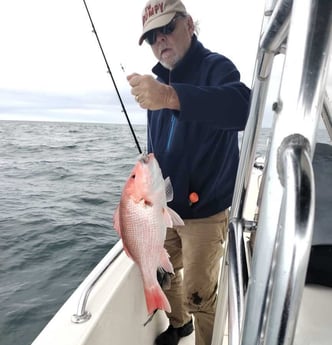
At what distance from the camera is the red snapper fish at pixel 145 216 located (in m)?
1.08

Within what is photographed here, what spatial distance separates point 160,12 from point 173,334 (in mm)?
1658

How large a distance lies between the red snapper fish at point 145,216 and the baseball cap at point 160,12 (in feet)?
2.39

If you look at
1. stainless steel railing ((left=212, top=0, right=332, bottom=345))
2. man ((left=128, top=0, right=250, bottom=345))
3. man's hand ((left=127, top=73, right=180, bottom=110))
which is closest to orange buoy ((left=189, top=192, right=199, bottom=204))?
man ((left=128, top=0, right=250, bottom=345))

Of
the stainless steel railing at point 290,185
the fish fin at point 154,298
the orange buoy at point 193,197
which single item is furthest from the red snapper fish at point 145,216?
the stainless steel railing at point 290,185

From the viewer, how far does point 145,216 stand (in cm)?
109

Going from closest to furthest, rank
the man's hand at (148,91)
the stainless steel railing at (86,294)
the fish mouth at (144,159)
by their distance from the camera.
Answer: the man's hand at (148,91) → the fish mouth at (144,159) → the stainless steel railing at (86,294)

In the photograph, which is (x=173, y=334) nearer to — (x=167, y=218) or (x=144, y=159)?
(x=167, y=218)

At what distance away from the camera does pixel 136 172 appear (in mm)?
1085

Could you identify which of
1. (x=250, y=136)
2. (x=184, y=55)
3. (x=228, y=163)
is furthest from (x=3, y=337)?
(x=250, y=136)

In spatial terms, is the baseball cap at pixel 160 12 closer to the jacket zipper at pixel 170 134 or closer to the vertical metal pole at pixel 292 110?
the jacket zipper at pixel 170 134

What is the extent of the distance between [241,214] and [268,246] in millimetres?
543

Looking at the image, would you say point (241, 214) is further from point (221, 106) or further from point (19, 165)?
point (19, 165)

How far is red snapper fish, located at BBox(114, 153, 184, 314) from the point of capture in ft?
3.54

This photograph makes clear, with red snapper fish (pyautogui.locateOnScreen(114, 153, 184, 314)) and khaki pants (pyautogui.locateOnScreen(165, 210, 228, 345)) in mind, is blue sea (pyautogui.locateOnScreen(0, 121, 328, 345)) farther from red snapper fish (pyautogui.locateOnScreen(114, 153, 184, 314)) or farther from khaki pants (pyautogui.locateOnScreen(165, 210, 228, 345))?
khaki pants (pyautogui.locateOnScreen(165, 210, 228, 345))
